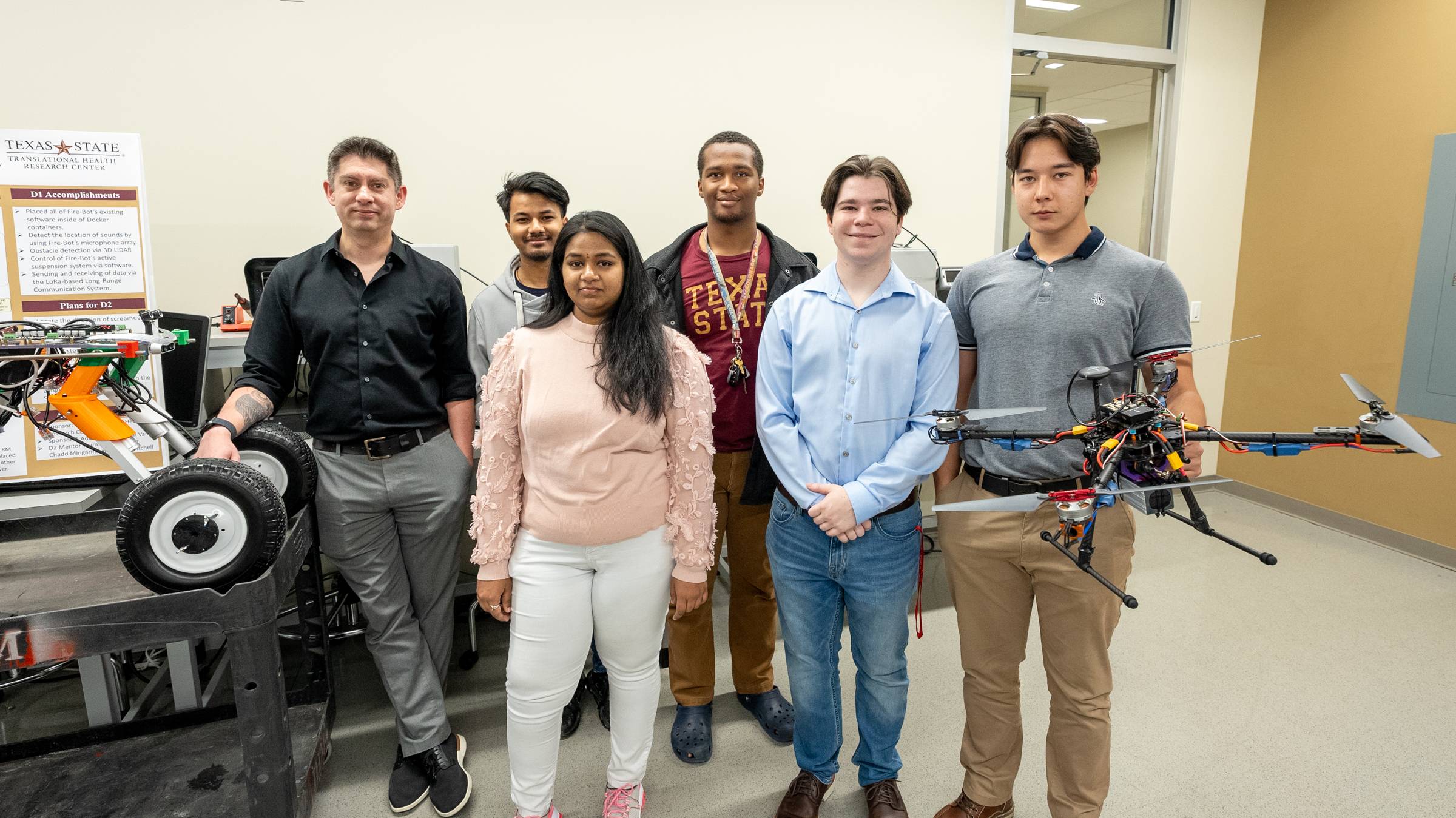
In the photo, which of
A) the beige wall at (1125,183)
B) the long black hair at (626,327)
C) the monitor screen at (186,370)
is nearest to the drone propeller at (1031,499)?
the long black hair at (626,327)

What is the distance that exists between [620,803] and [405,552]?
2.89 ft

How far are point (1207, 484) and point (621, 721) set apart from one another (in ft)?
4.61

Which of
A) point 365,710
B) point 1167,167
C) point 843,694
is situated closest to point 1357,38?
point 1167,167

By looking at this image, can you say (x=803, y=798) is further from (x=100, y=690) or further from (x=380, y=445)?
(x=100, y=690)

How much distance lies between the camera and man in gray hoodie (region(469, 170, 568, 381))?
2.26 metres

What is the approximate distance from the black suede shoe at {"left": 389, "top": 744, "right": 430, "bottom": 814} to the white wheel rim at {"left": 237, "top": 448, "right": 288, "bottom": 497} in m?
0.85

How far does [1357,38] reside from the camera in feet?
12.7

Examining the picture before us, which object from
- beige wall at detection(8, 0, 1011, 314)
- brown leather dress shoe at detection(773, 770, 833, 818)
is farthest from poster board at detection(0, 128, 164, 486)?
brown leather dress shoe at detection(773, 770, 833, 818)

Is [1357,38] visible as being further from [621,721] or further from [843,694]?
[621,721]

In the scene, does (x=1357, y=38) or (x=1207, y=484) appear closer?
(x=1207, y=484)

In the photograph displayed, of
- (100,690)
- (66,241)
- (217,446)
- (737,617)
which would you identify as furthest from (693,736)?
(66,241)

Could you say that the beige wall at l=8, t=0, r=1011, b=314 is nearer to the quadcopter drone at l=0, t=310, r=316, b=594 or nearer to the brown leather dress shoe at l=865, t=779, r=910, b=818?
the quadcopter drone at l=0, t=310, r=316, b=594

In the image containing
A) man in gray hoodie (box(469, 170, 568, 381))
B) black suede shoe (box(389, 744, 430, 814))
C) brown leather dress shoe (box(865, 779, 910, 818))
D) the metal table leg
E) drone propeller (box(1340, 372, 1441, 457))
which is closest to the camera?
drone propeller (box(1340, 372, 1441, 457))

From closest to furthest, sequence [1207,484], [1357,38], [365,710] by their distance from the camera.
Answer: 1. [1207,484]
2. [365,710]
3. [1357,38]
